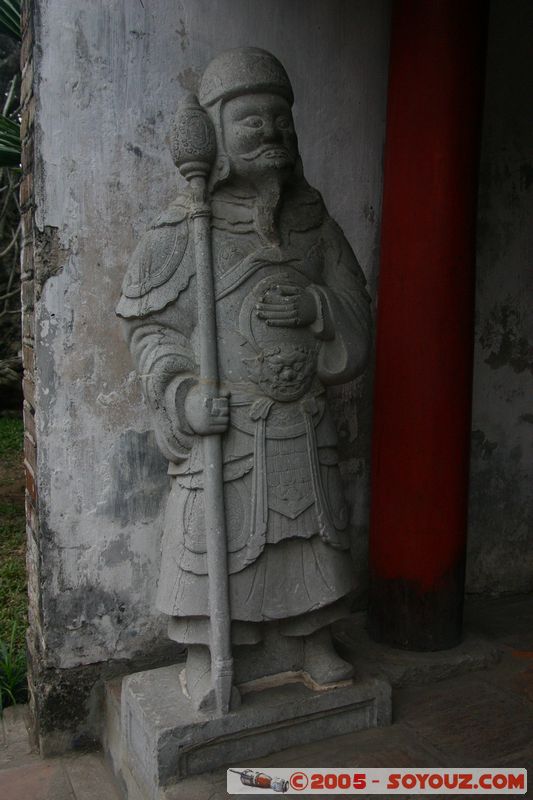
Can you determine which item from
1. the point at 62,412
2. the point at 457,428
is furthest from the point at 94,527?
the point at 457,428

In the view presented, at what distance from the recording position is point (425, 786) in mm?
2354

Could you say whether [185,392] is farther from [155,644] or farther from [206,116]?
[155,644]

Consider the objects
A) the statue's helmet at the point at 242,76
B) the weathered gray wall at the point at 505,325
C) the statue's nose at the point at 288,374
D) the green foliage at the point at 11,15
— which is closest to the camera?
the statue's helmet at the point at 242,76

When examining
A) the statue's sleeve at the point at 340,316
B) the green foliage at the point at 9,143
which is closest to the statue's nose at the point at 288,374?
the statue's sleeve at the point at 340,316

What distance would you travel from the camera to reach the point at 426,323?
3111 mm

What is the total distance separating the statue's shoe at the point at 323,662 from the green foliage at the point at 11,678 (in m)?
1.52

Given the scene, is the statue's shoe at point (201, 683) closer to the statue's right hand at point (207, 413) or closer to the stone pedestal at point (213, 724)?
the stone pedestal at point (213, 724)

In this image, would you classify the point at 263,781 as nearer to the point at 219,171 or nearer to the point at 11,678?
the point at 11,678

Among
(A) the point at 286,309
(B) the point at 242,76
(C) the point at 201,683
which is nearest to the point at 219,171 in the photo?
(B) the point at 242,76

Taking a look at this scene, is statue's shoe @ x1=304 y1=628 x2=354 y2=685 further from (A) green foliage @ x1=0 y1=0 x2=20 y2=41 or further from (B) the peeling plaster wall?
(A) green foliage @ x1=0 y1=0 x2=20 y2=41

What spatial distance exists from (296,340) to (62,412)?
3.49 feet

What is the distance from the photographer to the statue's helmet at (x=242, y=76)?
7.38ft

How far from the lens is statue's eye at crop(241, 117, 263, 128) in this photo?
88.8 inches

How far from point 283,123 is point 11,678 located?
2.73 metres
